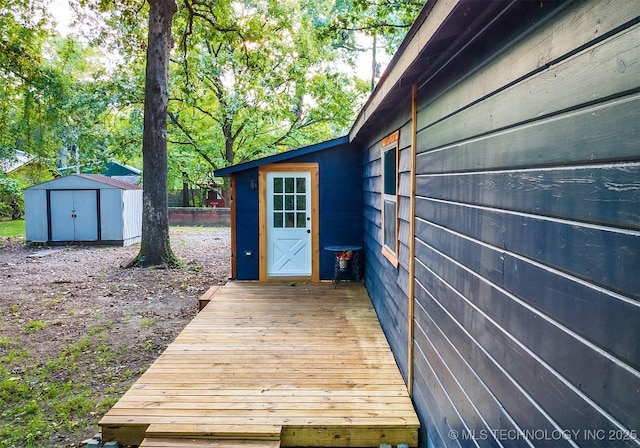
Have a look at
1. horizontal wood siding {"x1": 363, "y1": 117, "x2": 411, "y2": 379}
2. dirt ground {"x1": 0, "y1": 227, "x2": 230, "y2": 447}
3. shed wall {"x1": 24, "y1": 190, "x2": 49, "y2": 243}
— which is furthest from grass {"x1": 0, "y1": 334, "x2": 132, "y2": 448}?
shed wall {"x1": 24, "y1": 190, "x2": 49, "y2": 243}

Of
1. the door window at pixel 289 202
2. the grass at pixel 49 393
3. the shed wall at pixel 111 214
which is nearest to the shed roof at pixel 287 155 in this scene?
the door window at pixel 289 202

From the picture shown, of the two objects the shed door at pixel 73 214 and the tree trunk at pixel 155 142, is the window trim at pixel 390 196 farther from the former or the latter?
the shed door at pixel 73 214

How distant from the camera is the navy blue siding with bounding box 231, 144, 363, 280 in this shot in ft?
22.3

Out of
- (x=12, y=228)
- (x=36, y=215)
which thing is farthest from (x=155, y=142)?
(x=12, y=228)

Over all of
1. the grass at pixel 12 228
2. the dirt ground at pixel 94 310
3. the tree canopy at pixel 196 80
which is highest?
the tree canopy at pixel 196 80

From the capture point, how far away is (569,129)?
1.05 m

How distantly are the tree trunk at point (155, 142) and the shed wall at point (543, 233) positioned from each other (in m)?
7.67

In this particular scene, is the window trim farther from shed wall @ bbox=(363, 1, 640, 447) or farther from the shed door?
the shed door

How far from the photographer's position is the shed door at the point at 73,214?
11750 millimetres

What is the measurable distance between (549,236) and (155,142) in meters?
8.81

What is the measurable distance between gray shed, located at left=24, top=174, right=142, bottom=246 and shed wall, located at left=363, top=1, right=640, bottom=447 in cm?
1155

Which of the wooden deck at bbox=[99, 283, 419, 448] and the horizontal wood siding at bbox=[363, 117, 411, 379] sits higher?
the horizontal wood siding at bbox=[363, 117, 411, 379]

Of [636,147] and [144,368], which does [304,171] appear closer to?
[144,368]

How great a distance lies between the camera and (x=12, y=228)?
1562 centimetres
